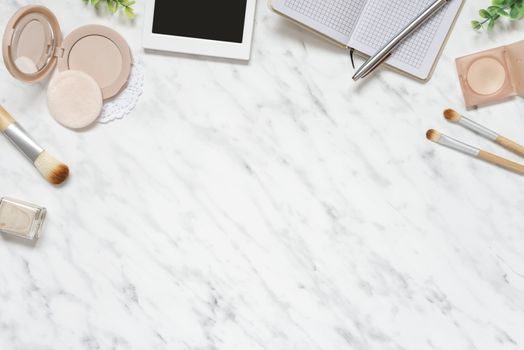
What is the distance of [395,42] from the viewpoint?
2.98 feet

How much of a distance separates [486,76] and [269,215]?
1.34 ft

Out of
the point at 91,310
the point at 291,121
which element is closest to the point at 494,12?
the point at 291,121

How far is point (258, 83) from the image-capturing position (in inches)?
38.0

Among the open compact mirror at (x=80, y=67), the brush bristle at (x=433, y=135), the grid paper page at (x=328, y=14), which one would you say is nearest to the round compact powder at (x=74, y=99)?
the open compact mirror at (x=80, y=67)

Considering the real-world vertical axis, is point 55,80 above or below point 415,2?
below

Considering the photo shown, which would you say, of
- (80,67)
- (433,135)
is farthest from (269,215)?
(80,67)

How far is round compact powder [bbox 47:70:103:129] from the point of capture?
0.94m

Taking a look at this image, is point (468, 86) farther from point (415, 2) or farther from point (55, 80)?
point (55, 80)

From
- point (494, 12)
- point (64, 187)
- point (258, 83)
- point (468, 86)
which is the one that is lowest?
point (64, 187)

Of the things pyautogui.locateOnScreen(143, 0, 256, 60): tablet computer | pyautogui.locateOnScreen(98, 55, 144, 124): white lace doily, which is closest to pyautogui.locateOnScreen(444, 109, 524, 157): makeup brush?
pyautogui.locateOnScreen(143, 0, 256, 60): tablet computer

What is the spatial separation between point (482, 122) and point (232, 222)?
1.43 ft

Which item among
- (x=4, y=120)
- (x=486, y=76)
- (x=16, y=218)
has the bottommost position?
(x=16, y=218)

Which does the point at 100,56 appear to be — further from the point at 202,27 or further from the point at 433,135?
the point at 433,135

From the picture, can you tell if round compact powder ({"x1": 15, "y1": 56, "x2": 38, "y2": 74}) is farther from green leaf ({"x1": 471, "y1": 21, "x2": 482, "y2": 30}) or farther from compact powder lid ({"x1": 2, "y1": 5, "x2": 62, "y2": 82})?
green leaf ({"x1": 471, "y1": 21, "x2": 482, "y2": 30})
